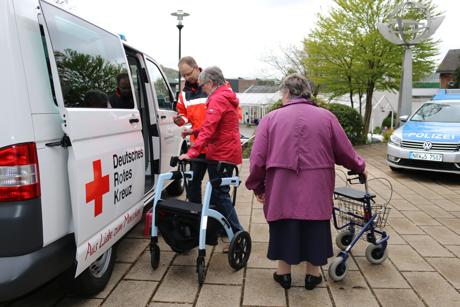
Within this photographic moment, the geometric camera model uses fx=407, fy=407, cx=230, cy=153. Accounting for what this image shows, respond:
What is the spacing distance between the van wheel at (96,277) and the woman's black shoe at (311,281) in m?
1.60

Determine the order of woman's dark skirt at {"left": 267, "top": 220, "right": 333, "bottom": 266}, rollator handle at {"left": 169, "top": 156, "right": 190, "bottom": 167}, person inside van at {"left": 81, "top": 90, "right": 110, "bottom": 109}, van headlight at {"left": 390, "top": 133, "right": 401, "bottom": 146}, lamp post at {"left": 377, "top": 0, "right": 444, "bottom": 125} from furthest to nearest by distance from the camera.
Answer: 1. lamp post at {"left": 377, "top": 0, "right": 444, "bottom": 125}
2. van headlight at {"left": 390, "top": 133, "right": 401, "bottom": 146}
3. rollator handle at {"left": 169, "top": 156, "right": 190, "bottom": 167}
4. woman's dark skirt at {"left": 267, "top": 220, "right": 333, "bottom": 266}
5. person inside van at {"left": 81, "top": 90, "right": 110, "bottom": 109}

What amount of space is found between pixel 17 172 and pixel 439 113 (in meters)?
8.31

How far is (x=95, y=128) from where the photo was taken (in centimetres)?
283

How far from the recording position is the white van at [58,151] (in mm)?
2188

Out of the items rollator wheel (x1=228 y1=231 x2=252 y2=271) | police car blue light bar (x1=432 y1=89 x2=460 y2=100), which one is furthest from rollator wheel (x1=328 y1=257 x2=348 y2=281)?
police car blue light bar (x1=432 y1=89 x2=460 y2=100)

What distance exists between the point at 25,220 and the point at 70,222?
0.40 m

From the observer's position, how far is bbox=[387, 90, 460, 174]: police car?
7.20 metres

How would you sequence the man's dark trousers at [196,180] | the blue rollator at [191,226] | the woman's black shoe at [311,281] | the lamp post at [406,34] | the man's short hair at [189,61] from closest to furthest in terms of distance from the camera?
the woman's black shoe at [311,281] → the blue rollator at [191,226] → the man's dark trousers at [196,180] → the man's short hair at [189,61] → the lamp post at [406,34]

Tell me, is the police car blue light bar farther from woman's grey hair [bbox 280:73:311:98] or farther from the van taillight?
the van taillight

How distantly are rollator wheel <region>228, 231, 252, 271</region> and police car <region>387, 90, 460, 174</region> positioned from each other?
5.10 m

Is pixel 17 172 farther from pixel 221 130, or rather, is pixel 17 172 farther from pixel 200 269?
pixel 221 130

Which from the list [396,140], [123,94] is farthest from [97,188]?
[396,140]

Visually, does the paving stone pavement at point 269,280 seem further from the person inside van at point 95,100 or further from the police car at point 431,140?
the police car at point 431,140

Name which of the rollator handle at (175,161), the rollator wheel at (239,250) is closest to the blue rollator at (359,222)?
the rollator wheel at (239,250)
